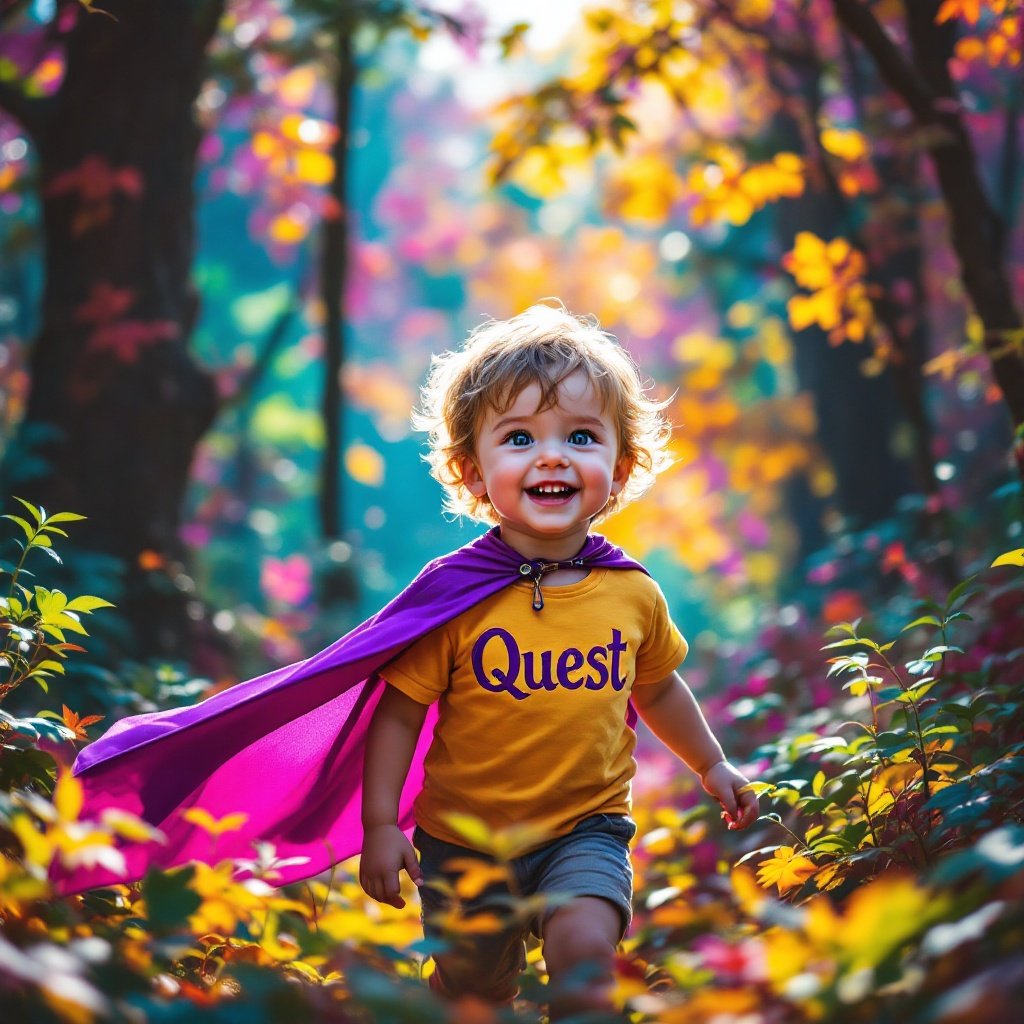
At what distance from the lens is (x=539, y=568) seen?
2.78m

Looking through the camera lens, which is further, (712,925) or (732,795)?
(732,795)

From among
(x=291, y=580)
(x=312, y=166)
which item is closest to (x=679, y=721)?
(x=312, y=166)

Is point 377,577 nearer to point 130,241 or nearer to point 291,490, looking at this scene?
point 291,490

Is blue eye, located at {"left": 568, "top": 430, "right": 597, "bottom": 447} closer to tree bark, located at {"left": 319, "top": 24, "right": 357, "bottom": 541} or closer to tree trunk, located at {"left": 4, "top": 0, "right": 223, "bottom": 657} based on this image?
tree trunk, located at {"left": 4, "top": 0, "right": 223, "bottom": 657}

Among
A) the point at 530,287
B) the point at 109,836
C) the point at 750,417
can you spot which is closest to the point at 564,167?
the point at 109,836

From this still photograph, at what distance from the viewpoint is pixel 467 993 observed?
2637 millimetres

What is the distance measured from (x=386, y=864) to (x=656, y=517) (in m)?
11.8

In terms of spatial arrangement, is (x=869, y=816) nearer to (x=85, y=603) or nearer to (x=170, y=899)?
(x=170, y=899)

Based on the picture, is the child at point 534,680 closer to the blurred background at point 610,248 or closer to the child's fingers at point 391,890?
the child's fingers at point 391,890

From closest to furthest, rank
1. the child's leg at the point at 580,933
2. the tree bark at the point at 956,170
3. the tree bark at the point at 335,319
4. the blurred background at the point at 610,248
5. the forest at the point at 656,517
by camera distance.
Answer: the forest at the point at 656,517 → the child's leg at the point at 580,933 → the tree bark at the point at 956,170 → the blurred background at the point at 610,248 → the tree bark at the point at 335,319

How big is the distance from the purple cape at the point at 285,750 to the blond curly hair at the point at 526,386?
0.23 m

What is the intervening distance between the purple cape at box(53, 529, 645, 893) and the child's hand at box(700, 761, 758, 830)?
54 centimetres

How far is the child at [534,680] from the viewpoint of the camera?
2625 millimetres

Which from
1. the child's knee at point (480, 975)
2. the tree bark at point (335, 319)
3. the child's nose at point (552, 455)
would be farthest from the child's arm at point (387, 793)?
the tree bark at point (335, 319)
